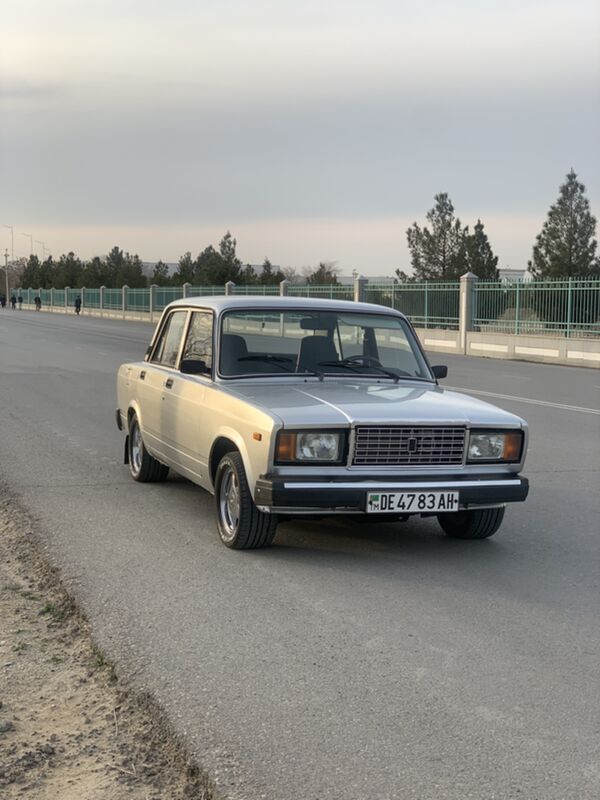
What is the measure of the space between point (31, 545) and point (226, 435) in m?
1.44

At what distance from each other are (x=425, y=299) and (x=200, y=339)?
98.2ft

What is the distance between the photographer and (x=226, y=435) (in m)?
6.21

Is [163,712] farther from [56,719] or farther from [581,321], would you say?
[581,321]

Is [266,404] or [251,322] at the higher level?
[251,322]

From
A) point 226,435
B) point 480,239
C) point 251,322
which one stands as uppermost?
point 480,239

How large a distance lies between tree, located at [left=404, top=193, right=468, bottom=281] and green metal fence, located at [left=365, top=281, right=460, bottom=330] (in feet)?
53.8

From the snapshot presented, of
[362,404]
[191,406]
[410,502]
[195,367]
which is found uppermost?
[195,367]

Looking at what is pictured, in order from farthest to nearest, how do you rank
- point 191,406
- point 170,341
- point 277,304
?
point 170,341 → point 277,304 → point 191,406

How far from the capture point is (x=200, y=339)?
7.36 m

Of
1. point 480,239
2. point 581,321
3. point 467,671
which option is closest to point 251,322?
point 467,671

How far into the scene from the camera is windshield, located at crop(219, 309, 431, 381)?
7.01m

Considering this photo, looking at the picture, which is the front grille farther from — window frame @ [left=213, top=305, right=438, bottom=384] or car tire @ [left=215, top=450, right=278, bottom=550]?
window frame @ [left=213, top=305, right=438, bottom=384]

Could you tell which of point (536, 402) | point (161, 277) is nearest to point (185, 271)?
point (161, 277)

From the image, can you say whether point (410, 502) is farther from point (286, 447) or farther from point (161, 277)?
point (161, 277)
